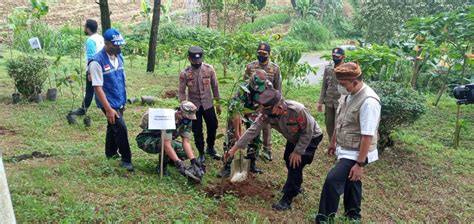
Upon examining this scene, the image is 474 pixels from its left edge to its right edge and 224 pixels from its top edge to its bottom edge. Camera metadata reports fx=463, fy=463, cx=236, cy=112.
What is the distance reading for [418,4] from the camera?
56.3 ft

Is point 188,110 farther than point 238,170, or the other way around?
point 238,170

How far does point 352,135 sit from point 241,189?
4.99 ft

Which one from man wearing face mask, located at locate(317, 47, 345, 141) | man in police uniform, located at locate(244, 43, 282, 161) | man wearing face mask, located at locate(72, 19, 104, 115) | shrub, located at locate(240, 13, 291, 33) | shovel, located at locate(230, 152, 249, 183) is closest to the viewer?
shovel, located at locate(230, 152, 249, 183)

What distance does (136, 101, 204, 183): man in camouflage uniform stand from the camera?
4941 mm

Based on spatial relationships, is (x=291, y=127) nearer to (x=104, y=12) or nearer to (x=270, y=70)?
(x=270, y=70)

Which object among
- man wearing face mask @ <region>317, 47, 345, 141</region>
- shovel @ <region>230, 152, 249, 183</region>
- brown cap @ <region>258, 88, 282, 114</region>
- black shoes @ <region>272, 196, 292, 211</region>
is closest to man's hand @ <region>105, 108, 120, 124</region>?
shovel @ <region>230, 152, 249, 183</region>

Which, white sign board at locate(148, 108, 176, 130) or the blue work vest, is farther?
the blue work vest

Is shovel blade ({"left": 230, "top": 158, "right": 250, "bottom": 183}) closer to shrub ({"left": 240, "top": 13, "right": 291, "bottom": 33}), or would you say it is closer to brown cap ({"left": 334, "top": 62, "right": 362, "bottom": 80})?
brown cap ({"left": 334, "top": 62, "right": 362, "bottom": 80})

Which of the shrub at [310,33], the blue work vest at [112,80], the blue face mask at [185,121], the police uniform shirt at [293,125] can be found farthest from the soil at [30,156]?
the shrub at [310,33]

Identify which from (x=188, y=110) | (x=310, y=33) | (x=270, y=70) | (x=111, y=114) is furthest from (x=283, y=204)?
(x=310, y=33)

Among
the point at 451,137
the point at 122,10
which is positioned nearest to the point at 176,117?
the point at 451,137

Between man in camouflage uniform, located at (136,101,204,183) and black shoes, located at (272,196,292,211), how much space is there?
867 millimetres

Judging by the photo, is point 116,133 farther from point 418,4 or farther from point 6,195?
point 418,4

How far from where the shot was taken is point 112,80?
16.3 ft
